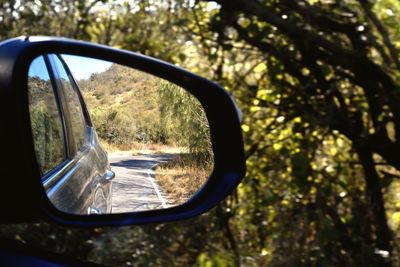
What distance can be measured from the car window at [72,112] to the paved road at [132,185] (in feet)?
1.11

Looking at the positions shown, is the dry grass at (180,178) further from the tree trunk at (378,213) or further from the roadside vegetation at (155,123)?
the tree trunk at (378,213)

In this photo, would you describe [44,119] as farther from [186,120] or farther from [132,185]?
[186,120]

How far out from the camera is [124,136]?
171 cm

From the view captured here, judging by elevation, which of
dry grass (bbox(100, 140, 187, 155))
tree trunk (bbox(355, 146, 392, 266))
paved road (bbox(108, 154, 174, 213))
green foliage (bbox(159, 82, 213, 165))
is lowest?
tree trunk (bbox(355, 146, 392, 266))

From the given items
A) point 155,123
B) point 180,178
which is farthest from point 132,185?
point 180,178

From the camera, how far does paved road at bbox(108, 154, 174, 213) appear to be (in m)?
1.70

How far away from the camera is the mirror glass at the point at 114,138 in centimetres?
170

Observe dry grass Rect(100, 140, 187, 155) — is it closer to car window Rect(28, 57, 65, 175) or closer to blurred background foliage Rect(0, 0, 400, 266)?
car window Rect(28, 57, 65, 175)

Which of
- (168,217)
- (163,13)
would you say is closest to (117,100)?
(168,217)

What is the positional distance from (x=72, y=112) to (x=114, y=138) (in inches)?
17.9

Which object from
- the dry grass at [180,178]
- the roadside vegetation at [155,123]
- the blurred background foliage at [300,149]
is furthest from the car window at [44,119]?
the blurred background foliage at [300,149]

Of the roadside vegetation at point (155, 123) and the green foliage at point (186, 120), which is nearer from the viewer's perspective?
the roadside vegetation at point (155, 123)

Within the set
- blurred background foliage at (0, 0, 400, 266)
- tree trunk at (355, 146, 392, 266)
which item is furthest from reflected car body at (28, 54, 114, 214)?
tree trunk at (355, 146, 392, 266)

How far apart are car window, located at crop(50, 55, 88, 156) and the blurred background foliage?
1.52 m
